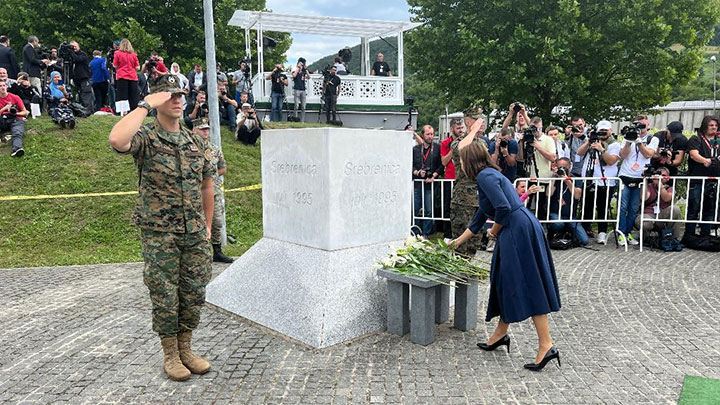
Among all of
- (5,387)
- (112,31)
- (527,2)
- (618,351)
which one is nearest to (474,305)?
(618,351)

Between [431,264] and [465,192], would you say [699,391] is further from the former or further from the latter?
[465,192]

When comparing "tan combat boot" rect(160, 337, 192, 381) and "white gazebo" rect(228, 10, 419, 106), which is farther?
"white gazebo" rect(228, 10, 419, 106)

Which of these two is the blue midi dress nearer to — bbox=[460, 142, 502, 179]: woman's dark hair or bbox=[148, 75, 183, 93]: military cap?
bbox=[460, 142, 502, 179]: woman's dark hair

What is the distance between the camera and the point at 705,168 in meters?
8.70

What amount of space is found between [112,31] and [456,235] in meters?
24.5

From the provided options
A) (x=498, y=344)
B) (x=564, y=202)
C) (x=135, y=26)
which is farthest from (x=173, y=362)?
(x=135, y=26)

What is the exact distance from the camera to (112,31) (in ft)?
81.4

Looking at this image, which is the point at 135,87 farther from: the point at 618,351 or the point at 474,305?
the point at 618,351

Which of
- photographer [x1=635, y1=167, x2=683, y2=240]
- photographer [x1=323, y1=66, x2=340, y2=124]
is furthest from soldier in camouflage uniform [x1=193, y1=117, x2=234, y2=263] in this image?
photographer [x1=323, y1=66, x2=340, y2=124]

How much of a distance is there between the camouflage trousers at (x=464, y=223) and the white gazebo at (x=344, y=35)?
50.1 feet

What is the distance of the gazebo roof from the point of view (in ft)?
63.2

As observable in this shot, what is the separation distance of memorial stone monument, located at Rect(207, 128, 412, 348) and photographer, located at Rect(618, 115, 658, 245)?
523 cm

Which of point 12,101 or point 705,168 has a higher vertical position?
point 12,101

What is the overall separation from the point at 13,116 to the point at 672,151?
46.3 feet
